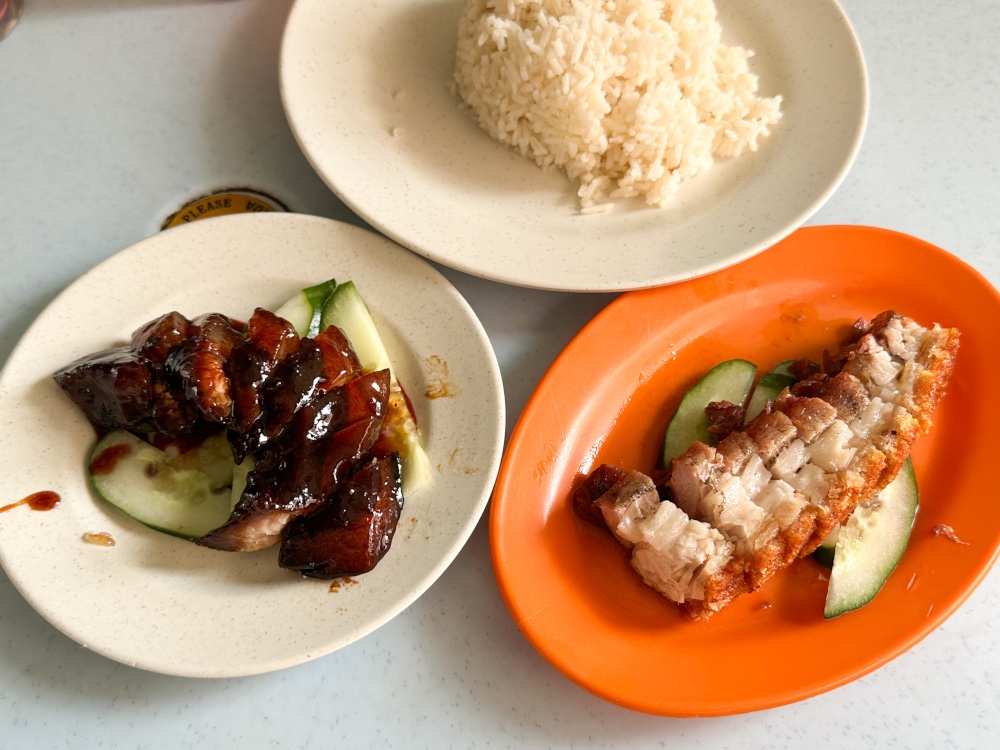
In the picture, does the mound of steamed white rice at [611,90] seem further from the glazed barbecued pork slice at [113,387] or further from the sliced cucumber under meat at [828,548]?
the glazed barbecued pork slice at [113,387]

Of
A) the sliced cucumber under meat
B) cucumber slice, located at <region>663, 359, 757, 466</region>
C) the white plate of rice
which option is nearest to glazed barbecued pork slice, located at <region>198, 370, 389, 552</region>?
the white plate of rice

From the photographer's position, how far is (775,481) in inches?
79.9

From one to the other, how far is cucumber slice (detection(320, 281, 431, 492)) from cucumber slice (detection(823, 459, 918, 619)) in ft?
3.89

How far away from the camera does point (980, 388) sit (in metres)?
2.38

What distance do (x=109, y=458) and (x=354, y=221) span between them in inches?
42.8

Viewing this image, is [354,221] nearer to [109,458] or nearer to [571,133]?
Result: [571,133]

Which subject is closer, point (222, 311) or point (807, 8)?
point (222, 311)

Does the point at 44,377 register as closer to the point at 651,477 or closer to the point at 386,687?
the point at 386,687

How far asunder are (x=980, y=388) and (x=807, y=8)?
155 cm

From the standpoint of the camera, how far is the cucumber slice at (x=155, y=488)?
1.90 meters

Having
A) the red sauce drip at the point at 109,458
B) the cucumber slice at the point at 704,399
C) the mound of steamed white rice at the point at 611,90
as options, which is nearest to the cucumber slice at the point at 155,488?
the red sauce drip at the point at 109,458

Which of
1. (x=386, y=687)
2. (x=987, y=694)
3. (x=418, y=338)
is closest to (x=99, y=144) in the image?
(x=418, y=338)

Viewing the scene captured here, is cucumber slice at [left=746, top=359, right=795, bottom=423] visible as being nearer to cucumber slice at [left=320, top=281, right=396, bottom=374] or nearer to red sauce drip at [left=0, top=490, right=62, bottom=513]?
cucumber slice at [left=320, top=281, right=396, bottom=374]

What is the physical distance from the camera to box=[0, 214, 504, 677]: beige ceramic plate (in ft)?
5.77
